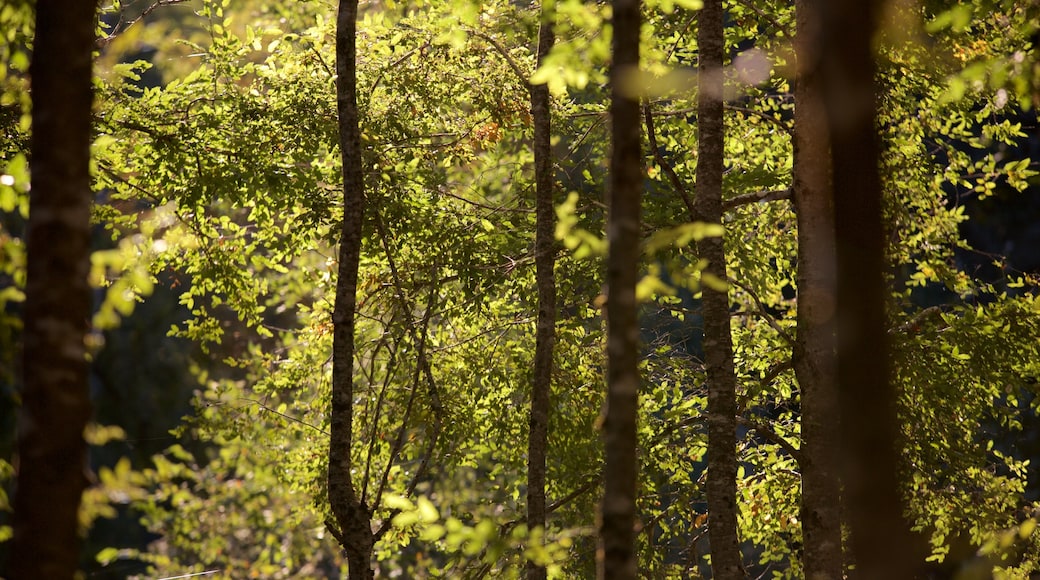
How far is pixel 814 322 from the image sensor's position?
7.62m

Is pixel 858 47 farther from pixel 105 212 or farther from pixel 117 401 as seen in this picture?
pixel 117 401

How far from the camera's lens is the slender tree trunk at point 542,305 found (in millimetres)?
7684

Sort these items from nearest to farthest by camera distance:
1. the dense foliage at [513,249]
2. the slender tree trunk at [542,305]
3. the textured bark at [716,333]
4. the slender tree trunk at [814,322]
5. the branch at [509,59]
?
the textured bark at [716,333], the slender tree trunk at [814,322], the slender tree trunk at [542,305], the dense foliage at [513,249], the branch at [509,59]

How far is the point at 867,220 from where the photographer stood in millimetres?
2975

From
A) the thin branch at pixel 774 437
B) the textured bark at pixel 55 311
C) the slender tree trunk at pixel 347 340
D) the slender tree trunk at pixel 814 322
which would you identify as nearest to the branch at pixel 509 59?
the slender tree trunk at pixel 347 340

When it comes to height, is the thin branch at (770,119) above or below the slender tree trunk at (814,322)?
above

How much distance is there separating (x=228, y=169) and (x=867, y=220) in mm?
6749

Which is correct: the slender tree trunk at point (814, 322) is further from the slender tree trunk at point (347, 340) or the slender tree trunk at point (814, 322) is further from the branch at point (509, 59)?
the slender tree trunk at point (347, 340)

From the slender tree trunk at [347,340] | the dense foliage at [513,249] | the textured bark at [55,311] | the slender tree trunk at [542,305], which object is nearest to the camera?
the textured bark at [55,311]

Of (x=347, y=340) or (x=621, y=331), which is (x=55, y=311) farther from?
(x=347, y=340)

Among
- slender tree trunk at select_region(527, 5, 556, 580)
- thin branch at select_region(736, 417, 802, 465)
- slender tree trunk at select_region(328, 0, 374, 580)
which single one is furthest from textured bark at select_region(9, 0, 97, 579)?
thin branch at select_region(736, 417, 802, 465)

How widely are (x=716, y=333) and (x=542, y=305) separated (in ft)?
4.97

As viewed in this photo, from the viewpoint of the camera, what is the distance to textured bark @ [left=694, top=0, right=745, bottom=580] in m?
7.05

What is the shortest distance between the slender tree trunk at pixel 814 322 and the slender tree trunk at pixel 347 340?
3490mm
